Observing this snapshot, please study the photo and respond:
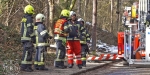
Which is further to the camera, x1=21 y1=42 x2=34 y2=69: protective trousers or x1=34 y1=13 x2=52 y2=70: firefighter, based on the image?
x1=34 y1=13 x2=52 y2=70: firefighter

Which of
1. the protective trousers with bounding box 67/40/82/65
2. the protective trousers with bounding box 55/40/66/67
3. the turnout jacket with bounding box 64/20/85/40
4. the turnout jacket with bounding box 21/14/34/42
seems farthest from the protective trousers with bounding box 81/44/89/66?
the turnout jacket with bounding box 21/14/34/42

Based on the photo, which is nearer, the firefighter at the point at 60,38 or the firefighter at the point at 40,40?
the firefighter at the point at 40,40

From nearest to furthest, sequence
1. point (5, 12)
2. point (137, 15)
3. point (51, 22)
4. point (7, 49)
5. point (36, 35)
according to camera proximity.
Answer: point (36, 35), point (7, 49), point (137, 15), point (5, 12), point (51, 22)

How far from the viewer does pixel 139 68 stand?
1583cm

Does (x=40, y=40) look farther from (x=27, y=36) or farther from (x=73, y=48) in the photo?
(x=73, y=48)

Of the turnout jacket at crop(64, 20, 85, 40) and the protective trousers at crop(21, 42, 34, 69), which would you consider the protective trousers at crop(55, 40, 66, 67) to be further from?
the protective trousers at crop(21, 42, 34, 69)

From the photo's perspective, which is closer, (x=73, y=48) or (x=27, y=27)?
(x=27, y=27)

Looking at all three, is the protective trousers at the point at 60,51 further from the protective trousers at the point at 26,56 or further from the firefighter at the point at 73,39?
the protective trousers at the point at 26,56

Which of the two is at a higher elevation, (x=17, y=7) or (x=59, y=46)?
(x=17, y=7)

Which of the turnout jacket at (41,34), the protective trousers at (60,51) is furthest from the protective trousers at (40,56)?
the protective trousers at (60,51)

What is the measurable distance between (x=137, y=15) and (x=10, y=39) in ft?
19.0

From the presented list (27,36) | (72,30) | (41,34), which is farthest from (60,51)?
(27,36)

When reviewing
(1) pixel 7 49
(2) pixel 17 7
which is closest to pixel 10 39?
(1) pixel 7 49

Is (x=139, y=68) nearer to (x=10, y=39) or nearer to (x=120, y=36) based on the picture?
(x=120, y=36)
